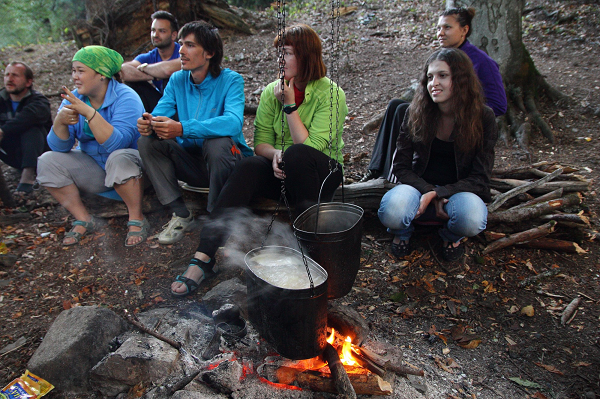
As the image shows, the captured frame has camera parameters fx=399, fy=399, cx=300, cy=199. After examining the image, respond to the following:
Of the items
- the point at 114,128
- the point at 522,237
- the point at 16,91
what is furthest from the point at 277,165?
the point at 16,91

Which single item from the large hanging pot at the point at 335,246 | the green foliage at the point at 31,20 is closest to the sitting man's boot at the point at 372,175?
the large hanging pot at the point at 335,246

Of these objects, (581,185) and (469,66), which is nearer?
(469,66)

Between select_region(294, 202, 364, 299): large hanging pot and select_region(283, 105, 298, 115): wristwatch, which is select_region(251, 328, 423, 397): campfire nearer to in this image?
select_region(294, 202, 364, 299): large hanging pot

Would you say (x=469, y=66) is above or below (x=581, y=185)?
above

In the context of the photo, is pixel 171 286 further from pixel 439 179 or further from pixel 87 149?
pixel 439 179

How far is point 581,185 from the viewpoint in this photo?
12.7 ft

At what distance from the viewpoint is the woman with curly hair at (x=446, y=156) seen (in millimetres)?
3150

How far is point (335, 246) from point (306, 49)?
1.75m

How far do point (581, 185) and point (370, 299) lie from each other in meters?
2.46

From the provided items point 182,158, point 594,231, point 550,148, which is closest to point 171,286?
point 182,158

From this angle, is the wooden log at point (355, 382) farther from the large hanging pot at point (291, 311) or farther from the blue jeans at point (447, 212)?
the blue jeans at point (447, 212)

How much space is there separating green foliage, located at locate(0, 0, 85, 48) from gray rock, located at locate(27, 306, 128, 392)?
49.5 ft

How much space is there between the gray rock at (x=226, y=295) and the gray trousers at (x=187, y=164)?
0.76m

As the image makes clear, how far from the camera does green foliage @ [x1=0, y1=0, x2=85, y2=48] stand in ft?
47.5
